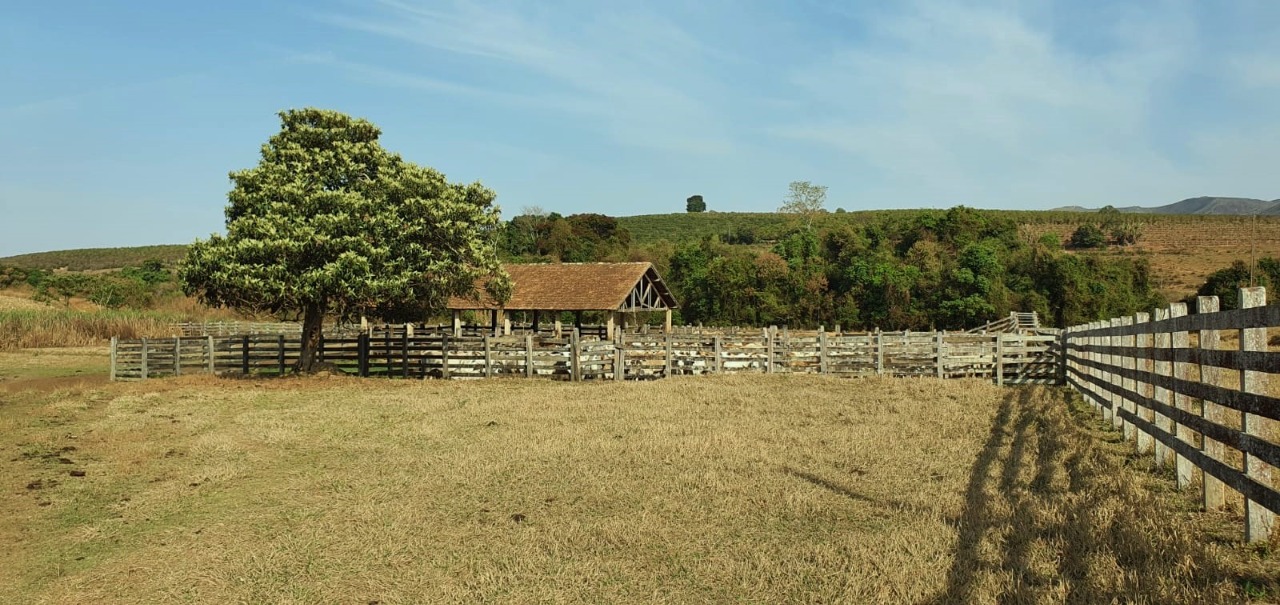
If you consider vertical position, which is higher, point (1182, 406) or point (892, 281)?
point (892, 281)

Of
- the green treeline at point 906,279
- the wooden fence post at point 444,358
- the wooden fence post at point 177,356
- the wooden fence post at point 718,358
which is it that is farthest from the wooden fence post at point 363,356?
the green treeline at point 906,279

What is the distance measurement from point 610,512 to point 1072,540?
3.71m

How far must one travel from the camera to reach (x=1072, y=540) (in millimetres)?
5938

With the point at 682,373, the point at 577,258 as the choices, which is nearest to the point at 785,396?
the point at 682,373

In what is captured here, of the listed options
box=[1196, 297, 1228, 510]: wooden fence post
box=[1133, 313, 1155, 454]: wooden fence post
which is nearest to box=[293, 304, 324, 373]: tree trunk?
box=[1133, 313, 1155, 454]: wooden fence post

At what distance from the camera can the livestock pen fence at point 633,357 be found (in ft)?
76.8

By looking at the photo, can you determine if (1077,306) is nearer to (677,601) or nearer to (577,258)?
(577,258)

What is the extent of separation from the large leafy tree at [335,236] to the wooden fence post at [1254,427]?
19.4 metres

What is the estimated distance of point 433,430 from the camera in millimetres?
13055

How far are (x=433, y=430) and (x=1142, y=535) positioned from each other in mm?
9946

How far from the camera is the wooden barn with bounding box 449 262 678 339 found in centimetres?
3834

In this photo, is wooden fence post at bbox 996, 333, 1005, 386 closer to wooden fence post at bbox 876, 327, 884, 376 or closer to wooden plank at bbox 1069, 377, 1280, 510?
wooden fence post at bbox 876, 327, 884, 376

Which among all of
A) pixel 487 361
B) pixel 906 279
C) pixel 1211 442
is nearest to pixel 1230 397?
pixel 1211 442

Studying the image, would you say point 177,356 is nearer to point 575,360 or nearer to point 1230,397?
point 575,360
